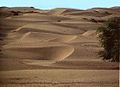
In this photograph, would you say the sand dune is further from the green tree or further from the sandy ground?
the green tree

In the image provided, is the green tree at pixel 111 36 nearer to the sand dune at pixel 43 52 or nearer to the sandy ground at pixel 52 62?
the sandy ground at pixel 52 62

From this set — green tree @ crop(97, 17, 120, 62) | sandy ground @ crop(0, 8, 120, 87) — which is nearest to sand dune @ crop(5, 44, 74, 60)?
sandy ground @ crop(0, 8, 120, 87)

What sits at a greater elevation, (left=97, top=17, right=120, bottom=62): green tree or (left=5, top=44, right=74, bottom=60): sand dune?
(left=97, top=17, right=120, bottom=62): green tree

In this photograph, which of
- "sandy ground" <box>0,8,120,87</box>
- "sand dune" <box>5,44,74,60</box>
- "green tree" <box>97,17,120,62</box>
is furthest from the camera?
"sand dune" <box>5,44,74,60</box>

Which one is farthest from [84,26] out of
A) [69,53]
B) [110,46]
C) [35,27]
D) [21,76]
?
[21,76]

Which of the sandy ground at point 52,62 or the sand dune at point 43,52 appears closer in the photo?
the sandy ground at point 52,62

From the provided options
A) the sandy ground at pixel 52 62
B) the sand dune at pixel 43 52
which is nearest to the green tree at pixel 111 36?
the sandy ground at pixel 52 62

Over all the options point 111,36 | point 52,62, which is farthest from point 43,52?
point 111,36

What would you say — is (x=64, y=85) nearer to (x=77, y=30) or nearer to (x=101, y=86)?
(x=101, y=86)

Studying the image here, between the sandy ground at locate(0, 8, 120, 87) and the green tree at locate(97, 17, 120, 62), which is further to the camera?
the green tree at locate(97, 17, 120, 62)

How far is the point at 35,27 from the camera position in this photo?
38219 mm

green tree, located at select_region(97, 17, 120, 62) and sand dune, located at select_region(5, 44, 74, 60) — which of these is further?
sand dune, located at select_region(5, 44, 74, 60)

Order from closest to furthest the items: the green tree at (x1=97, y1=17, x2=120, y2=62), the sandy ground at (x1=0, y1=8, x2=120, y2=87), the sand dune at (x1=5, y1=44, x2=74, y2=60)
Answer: the sandy ground at (x1=0, y1=8, x2=120, y2=87) → the green tree at (x1=97, y1=17, x2=120, y2=62) → the sand dune at (x1=5, y1=44, x2=74, y2=60)

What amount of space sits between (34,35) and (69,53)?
451 inches
